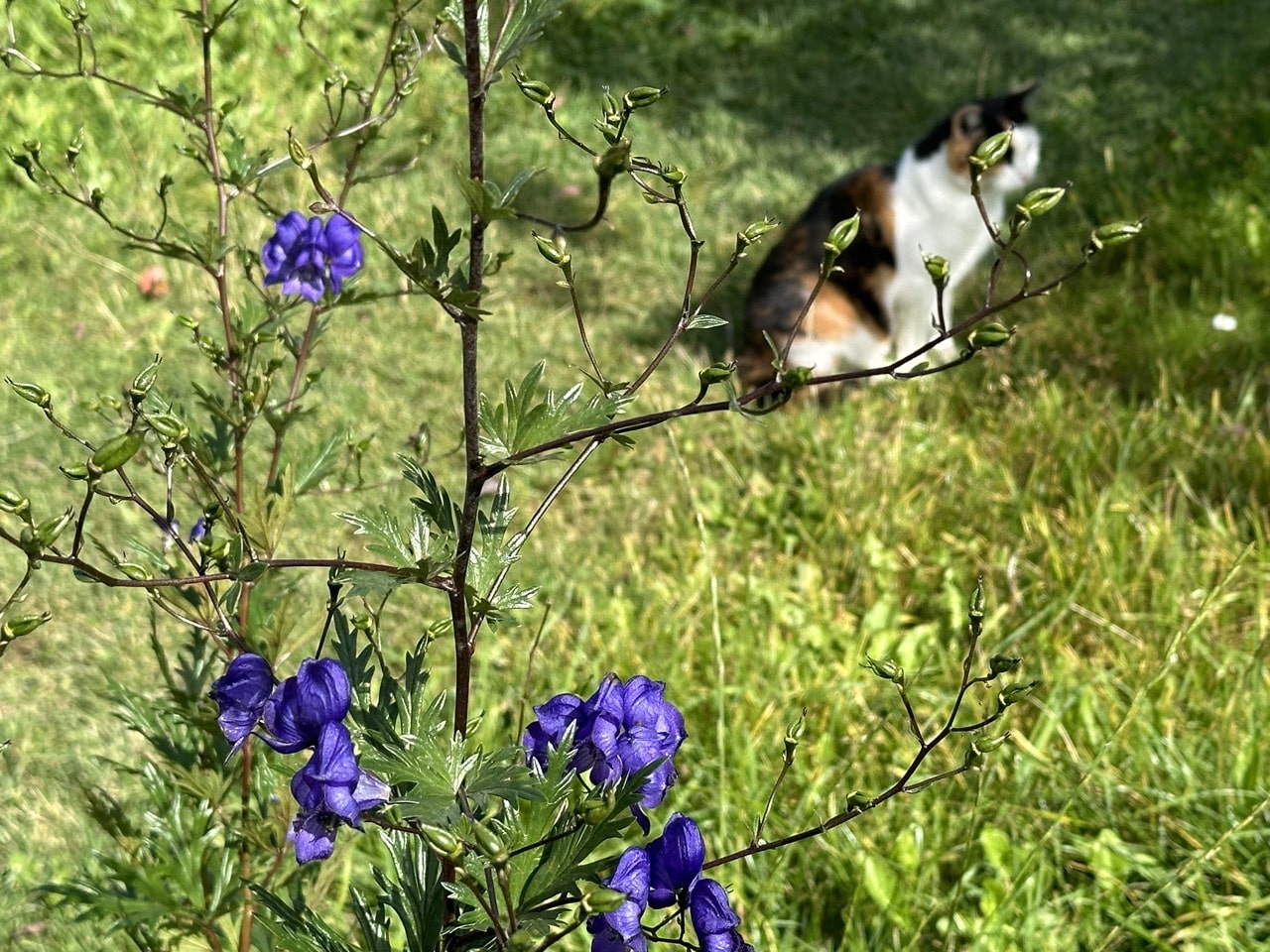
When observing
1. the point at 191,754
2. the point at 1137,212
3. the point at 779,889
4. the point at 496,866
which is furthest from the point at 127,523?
the point at 1137,212

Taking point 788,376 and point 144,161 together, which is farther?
point 144,161

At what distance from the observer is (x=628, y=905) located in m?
0.90

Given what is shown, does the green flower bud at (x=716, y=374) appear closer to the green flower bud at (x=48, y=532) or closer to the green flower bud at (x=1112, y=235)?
the green flower bud at (x=1112, y=235)

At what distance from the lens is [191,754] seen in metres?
1.61

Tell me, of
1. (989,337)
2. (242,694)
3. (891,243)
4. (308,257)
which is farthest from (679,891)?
(891,243)

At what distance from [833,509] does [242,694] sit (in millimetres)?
2319

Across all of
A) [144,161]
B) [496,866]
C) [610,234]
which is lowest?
[496,866]

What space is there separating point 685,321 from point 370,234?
1.16 ft

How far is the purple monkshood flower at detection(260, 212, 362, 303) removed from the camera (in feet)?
5.41

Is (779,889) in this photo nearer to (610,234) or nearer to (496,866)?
(496,866)

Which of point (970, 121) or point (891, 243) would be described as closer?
point (970, 121)

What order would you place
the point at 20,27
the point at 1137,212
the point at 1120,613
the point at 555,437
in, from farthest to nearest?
the point at 20,27, the point at 1137,212, the point at 1120,613, the point at 555,437

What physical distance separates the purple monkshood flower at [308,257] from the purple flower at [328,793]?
0.92 m

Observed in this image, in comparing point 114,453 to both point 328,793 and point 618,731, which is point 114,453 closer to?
point 328,793
